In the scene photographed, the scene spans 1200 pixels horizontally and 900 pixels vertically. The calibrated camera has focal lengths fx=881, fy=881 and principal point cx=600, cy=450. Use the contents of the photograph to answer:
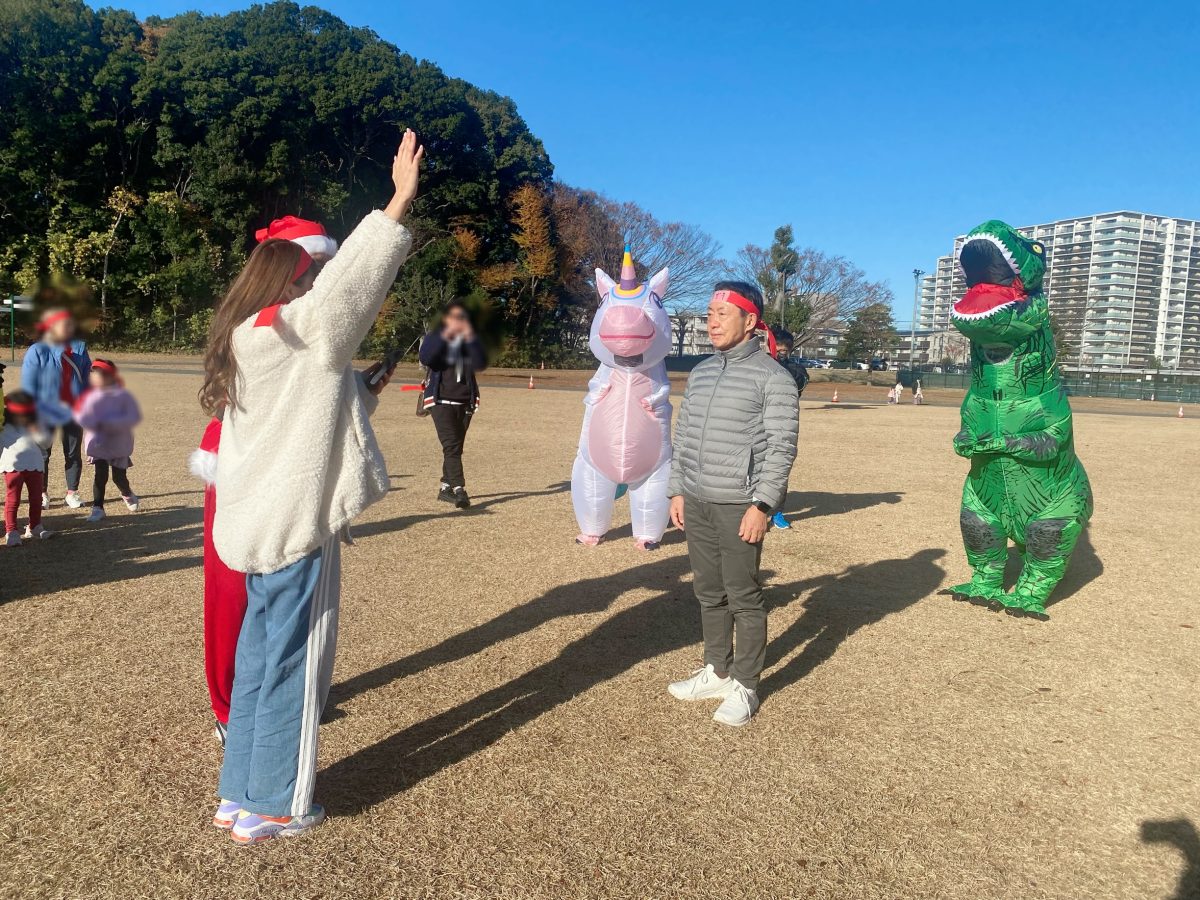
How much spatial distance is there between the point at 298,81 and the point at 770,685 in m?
3.56

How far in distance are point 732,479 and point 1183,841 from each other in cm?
206

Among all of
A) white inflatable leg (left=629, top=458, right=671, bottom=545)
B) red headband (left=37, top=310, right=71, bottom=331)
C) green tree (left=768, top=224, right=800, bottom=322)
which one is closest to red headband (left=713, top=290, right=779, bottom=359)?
red headband (left=37, top=310, right=71, bottom=331)

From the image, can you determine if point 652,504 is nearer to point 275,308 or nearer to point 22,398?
point 275,308

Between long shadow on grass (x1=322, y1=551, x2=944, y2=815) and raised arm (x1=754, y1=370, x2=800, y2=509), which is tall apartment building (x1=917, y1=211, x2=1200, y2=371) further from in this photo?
raised arm (x1=754, y1=370, x2=800, y2=509)

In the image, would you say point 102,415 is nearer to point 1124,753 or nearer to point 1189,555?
point 1124,753

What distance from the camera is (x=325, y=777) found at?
327 cm

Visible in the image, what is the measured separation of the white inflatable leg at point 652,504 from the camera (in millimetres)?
7059

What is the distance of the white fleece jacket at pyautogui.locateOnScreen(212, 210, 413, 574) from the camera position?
2398mm

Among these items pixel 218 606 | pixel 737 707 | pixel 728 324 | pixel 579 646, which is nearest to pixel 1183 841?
pixel 737 707

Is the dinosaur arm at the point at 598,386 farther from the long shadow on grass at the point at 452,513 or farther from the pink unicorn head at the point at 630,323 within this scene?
the long shadow on grass at the point at 452,513

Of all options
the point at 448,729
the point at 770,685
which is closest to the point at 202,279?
the point at 448,729

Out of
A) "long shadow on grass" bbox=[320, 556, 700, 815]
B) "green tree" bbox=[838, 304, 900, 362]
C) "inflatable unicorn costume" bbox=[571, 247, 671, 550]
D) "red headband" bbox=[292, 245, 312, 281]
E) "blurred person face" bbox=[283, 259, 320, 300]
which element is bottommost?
"long shadow on grass" bbox=[320, 556, 700, 815]

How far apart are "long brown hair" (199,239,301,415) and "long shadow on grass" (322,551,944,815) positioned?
5.01ft

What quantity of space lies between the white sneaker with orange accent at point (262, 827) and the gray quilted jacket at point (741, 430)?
6.83 ft
